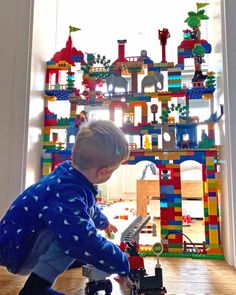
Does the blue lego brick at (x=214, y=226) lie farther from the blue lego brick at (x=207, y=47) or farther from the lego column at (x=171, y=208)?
the blue lego brick at (x=207, y=47)

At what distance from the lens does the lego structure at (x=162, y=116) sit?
1160mm

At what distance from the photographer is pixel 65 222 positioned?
0.54 m

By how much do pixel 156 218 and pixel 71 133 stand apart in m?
0.75

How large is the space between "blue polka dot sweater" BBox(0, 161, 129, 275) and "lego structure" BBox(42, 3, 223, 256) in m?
0.59

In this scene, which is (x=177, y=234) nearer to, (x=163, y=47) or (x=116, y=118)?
(x=116, y=118)

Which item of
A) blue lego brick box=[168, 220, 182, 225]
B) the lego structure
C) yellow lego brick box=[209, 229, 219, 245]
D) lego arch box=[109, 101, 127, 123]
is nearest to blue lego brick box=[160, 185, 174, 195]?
the lego structure

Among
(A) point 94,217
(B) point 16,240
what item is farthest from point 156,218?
(B) point 16,240

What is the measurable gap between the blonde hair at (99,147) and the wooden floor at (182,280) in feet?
1.14

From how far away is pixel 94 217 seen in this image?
745 mm

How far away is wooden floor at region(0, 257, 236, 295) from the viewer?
759mm

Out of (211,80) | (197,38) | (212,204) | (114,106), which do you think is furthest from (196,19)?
(212,204)

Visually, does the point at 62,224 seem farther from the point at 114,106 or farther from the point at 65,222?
the point at 114,106

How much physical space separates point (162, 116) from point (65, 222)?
0.81 meters

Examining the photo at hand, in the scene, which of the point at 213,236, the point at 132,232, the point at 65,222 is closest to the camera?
the point at 65,222
